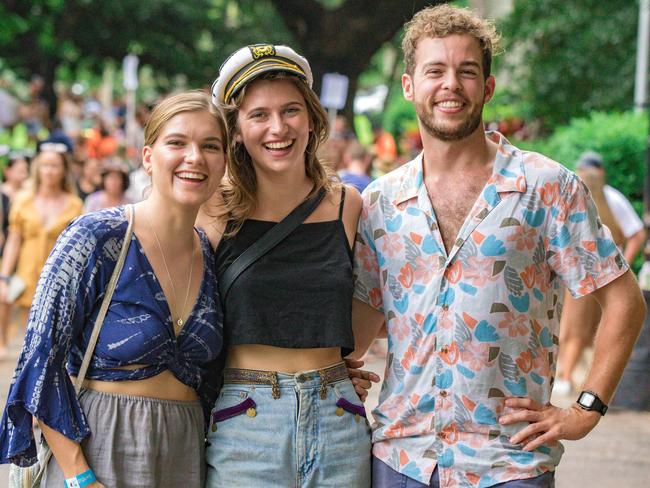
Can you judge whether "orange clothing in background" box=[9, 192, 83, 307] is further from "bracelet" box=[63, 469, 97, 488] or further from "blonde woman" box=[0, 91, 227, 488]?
"bracelet" box=[63, 469, 97, 488]

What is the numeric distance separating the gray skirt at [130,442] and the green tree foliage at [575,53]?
53.2 feet

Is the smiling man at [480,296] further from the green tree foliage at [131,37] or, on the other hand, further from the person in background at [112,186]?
the green tree foliage at [131,37]

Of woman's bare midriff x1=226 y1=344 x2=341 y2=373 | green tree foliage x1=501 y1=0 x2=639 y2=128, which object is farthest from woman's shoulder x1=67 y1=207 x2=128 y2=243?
green tree foliage x1=501 y1=0 x2=639 y2=128

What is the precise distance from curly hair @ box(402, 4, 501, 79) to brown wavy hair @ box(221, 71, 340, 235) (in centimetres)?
41

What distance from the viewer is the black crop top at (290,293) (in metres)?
3.81

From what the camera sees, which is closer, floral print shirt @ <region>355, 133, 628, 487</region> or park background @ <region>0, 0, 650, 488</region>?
floral print shirt @ <region>355, 133, 628, 487</region>

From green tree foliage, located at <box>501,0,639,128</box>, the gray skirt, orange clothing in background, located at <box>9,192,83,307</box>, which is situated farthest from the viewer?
green tree foliage, located at <box>501,0,639,128</box>

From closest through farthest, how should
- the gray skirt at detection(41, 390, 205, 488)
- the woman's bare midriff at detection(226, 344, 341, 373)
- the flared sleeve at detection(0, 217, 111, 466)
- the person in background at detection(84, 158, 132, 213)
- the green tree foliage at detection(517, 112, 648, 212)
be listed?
the flared sleeve at detection(0, 217, 111, 466) → the gray skirt at detection(41, 390, 205, 488) → the woman's bare midriff at detection(226, 344, 341, 373) → the person in background at detection(84, 158, 132, 213) → the green tree foliage at detection(517, 112, 648, 212)

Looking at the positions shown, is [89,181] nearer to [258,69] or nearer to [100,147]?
[100,147]

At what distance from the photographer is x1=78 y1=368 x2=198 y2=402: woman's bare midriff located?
3.54 metres

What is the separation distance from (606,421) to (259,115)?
6116mm

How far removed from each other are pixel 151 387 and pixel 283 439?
1.66ft

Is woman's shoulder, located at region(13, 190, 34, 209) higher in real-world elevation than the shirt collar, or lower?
higher

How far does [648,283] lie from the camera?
399 inches
